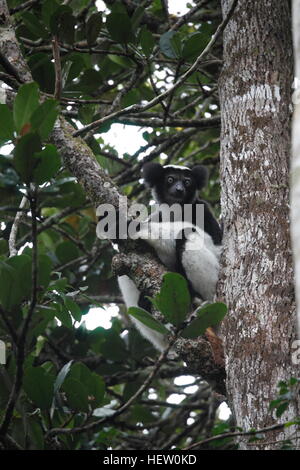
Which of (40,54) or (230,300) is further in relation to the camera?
(40,54)

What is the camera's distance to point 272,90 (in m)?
3.89

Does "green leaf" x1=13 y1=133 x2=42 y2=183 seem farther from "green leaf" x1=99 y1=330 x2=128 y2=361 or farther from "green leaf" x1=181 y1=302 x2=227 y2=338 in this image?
"green leaf" x1=99 y1=330 x2=128 y2=361

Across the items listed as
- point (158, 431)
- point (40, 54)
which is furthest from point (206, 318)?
point (158, 431)

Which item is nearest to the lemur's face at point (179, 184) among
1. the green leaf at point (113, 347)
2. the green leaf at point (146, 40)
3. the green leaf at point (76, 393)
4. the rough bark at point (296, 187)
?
the green leaf at point (113, 347)

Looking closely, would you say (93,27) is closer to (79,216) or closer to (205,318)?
(79,216)

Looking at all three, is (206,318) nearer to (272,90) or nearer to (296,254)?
(296,254)

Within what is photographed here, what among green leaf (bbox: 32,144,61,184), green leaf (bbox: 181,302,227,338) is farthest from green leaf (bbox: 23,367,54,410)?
green leaf (bbox: 32,144,61,184)

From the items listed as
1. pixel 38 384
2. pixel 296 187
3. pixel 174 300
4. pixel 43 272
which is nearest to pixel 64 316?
pixel 38 384

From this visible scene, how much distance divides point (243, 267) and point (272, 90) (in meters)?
1.26

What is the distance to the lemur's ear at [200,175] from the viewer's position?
618 cm

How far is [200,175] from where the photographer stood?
20.3 feet

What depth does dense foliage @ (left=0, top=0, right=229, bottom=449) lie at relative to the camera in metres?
2.66

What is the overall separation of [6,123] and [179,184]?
11.6ft

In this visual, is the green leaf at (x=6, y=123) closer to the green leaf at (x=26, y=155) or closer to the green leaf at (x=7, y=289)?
the green leaf at (x=26, y=155)
